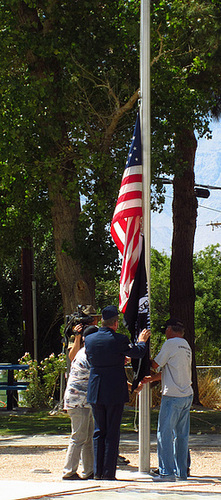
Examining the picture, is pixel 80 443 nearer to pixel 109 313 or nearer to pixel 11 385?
pixel 109 313

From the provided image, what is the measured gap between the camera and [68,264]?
15.7 metres

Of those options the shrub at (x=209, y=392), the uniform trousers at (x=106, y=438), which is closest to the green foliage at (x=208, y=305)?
the shrub at (x=209, y=392)

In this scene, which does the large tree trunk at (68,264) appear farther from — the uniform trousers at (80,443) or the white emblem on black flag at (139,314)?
the uniform trousers at (80,443)

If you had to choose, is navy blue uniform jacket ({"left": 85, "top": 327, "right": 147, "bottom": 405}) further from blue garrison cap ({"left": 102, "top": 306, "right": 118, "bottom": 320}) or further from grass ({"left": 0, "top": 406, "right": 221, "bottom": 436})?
grass ({"left": 0, "top": 406, "right": 221, "bottom": 436})

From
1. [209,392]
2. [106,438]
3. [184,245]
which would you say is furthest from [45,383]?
[106,438]

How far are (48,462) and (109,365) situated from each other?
2927 mm

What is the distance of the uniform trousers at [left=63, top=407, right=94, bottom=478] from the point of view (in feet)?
26.2

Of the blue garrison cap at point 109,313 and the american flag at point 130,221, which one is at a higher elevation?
the american flag at point 130,221

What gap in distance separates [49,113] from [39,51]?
1214 millimetres

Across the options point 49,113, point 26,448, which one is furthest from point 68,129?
point 26,448

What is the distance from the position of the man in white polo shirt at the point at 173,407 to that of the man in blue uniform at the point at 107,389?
648 mm

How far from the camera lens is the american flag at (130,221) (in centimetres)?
859

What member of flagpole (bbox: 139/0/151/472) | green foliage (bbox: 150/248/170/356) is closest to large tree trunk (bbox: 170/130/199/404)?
green foliage (bbox: 150/248/170/356)

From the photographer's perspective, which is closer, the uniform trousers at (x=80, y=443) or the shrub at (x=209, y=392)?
the uniform trousers at (x=80, y=443)
